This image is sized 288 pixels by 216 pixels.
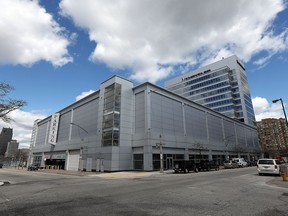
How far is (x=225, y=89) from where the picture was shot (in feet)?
321

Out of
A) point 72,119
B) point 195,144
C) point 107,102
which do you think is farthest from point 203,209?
point 72,119

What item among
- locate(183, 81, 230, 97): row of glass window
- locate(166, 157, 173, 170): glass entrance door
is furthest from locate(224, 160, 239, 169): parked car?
locate(183, 81, 230, 97): row of glass window

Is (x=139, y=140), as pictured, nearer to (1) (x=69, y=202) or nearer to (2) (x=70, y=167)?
(2) (x=70, y=167)

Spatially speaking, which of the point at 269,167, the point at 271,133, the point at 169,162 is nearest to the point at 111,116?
the point at 169,162

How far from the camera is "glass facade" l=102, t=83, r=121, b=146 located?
3816 cm

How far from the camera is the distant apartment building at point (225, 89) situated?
9569cm

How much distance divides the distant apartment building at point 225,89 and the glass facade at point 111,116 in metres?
70.0

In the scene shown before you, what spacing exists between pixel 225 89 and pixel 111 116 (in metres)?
74.7

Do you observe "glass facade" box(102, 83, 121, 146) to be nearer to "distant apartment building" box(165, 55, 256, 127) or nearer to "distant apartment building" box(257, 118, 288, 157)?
"distant apartment building" box(165, 55, 256, 127)

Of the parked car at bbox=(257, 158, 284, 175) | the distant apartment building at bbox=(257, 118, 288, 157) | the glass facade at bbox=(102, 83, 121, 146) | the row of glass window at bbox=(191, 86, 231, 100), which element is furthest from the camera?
the distant apartment building at bbox=(257, 118, 288, 157)

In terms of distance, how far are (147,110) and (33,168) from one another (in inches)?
1374

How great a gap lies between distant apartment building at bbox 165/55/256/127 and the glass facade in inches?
2756

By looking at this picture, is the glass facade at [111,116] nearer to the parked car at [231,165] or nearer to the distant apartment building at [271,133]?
the parked car at [231,165]

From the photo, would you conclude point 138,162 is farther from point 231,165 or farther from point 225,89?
point 225,89
